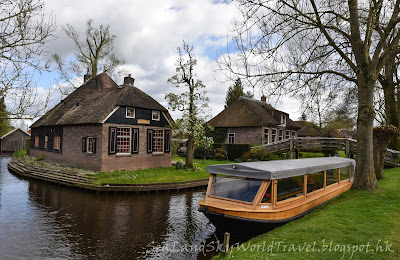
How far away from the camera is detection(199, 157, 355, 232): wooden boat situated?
795cm

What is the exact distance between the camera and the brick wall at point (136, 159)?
19.5 metres

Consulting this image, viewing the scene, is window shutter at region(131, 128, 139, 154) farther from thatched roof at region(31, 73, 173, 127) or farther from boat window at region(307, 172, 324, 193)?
boat window at region(307, 172, 324, 193)

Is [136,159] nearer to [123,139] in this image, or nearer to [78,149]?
[123,139]

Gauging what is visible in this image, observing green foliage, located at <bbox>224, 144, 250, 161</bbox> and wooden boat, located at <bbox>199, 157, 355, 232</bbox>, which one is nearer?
wooden boat, located at <bbox>199, 157, 355, 232</bbox>

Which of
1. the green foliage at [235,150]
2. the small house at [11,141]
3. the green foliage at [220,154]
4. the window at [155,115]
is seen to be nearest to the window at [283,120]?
the green foliage at [235,150]

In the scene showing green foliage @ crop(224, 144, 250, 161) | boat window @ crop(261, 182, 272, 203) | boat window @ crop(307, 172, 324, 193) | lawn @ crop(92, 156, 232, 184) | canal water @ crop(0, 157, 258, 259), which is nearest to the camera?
canal water @ crop(0, 157, 258, 259)

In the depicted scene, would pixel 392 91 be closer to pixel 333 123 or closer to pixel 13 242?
pixel 333 123

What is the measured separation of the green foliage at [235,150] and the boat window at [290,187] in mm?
19863

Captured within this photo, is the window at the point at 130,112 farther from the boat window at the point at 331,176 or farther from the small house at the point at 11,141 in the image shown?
the small house at the point at 11,141

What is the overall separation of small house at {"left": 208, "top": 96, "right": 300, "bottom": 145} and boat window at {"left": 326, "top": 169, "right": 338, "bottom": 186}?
19.0m

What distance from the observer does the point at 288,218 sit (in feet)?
28.0

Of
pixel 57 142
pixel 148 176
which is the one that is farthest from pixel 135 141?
pixel 57 142

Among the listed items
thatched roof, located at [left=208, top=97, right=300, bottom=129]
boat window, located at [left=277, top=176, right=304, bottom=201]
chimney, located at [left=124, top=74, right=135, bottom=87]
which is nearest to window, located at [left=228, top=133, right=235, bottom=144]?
thatched roof, located at [left=208, top=97, right=300, bottom=129]

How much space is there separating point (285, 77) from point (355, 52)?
3306 millimetres
